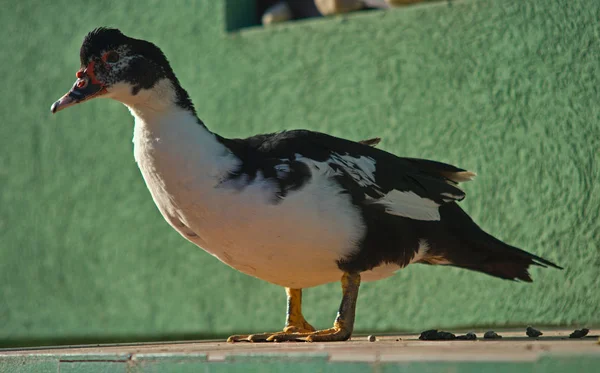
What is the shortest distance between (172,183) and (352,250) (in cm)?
79

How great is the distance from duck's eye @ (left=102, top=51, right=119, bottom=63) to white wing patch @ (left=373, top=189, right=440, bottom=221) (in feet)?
4.10

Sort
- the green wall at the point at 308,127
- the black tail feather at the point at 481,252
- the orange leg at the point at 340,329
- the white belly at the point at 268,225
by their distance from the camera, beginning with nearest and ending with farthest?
1. the white belly at the point at 268,225
2. the orange leg at the point at 340,329
3. the black tail feather at the point at 481,252
4. the green wall at the point at 308,127

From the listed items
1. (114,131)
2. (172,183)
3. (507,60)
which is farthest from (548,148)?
(114,131)

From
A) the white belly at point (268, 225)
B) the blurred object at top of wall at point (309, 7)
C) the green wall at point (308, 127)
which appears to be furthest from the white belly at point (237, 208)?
the blurred object at top of wall at point (309, 7)

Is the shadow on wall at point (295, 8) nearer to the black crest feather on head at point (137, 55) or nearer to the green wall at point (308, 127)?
the green wall at point (308, 127)

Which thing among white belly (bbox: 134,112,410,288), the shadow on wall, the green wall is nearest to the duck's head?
white belly (bbox: 134,112,410,288)

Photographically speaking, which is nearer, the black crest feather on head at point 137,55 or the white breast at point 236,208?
the white breast at point 236,208

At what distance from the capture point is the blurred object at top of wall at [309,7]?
21.0ft

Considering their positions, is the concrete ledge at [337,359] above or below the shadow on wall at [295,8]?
below

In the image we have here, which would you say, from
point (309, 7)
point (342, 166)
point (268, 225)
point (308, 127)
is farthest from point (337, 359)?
point (309, 7)

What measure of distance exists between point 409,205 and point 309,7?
295 cm

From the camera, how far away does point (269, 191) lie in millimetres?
3916

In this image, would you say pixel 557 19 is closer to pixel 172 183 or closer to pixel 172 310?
pixel 172 183

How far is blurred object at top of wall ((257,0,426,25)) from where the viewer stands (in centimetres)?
639
